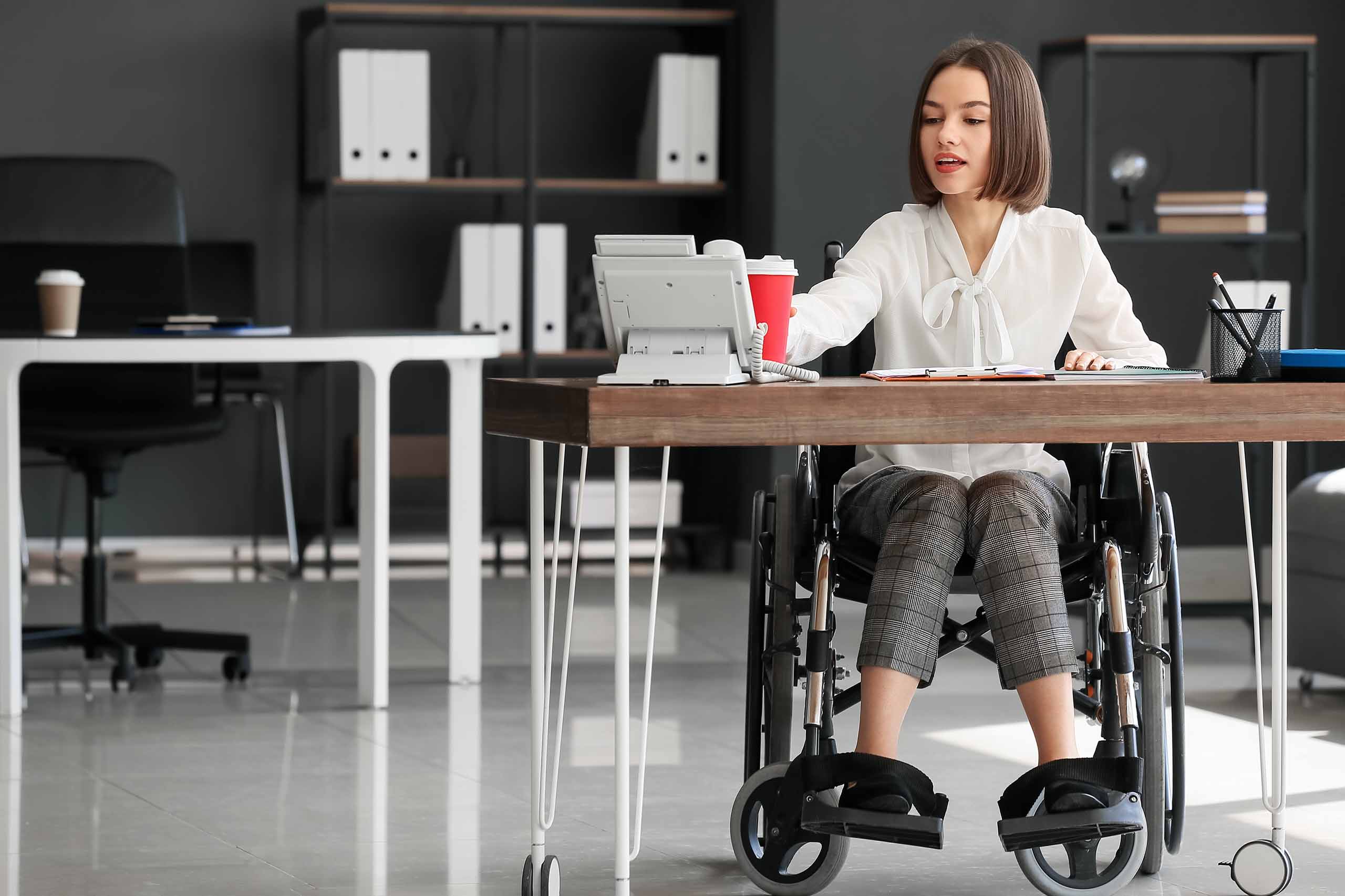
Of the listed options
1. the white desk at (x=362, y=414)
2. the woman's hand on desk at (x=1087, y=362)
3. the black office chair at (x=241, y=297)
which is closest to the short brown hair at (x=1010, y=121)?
the woman's hand on desk at (x=1087, y=362)

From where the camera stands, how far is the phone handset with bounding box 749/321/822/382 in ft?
6.22

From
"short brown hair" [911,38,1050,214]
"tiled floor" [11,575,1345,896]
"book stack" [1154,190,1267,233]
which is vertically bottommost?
"tiled floor" [11,575,1345,896]

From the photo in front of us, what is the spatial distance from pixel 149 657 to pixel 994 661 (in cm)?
221

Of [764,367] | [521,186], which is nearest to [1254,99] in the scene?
[521,186]

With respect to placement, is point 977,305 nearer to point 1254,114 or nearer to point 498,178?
point 1254,114

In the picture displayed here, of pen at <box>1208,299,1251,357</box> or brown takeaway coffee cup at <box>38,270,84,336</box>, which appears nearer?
pen at <box>1208,299,1251,357</box>

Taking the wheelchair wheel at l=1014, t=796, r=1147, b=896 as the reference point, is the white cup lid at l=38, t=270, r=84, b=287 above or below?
above

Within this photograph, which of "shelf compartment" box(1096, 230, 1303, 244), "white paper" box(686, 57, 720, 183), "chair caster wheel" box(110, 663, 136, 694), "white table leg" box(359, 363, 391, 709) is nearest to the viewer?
"white table leg" box(359, 363, 391, 709)

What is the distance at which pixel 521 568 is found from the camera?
5.43 metres

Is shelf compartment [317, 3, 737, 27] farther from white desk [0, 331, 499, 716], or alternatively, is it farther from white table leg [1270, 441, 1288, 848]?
white table leg [1270, 441, 1288, 848]

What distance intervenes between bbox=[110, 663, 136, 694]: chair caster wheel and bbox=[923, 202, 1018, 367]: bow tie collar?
1944mm

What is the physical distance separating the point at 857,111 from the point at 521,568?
1.68 m

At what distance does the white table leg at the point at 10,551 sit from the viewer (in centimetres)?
320

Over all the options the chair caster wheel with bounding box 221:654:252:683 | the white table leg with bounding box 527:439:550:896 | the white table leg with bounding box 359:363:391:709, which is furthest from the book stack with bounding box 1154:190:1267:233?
the white table leg with bounding box 527:439:550:896
